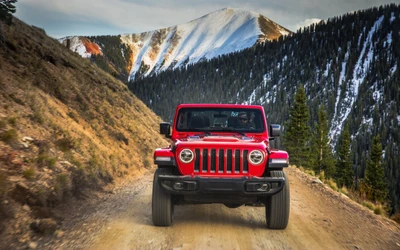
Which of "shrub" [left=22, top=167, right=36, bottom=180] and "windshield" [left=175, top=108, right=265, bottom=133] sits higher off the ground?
"windshield" [left=175, top=108, right=265, bottom=133]

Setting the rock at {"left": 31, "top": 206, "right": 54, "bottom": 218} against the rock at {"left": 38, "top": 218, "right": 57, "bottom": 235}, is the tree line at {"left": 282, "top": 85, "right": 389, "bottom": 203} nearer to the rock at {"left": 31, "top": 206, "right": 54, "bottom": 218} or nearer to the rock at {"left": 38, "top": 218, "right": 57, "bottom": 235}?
the rock at {"left": 31, "top": 206, "right": 54, "bottom": 218}

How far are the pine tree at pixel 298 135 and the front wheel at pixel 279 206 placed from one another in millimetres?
36114

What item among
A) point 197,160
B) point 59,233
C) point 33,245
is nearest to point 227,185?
point 197,160

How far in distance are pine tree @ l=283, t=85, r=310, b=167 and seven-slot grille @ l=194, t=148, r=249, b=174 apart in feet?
120

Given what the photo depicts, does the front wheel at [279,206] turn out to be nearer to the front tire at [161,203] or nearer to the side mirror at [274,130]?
the side mirror at [274,130]

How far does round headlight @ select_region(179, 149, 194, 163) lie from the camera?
5707 mm

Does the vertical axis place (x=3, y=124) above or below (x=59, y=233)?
above

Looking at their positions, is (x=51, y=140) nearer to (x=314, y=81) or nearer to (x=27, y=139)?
(x=27, y=139)

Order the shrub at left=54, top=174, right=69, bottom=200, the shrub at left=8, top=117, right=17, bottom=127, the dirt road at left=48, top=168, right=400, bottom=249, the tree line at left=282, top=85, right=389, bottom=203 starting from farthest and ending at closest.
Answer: the tree line at left=282, top=85, right=389, bottom=203 → the shrub at left=8, top=117, right=17, bottom=127 → the shrub at left=54, top=174, right=69, bottom=200 → the dirt road at left=48, top=168, right=400, bottom=249

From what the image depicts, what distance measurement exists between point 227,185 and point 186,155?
33.4 inches

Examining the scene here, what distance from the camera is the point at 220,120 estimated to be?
7406mm

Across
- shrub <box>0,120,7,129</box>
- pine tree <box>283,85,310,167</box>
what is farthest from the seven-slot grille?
pine tree <box>283,85,310,167</box>

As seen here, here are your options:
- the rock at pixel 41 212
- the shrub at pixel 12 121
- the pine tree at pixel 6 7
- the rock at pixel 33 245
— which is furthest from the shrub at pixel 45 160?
the pine tree at pixel 6 7

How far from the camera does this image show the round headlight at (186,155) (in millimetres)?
5707
